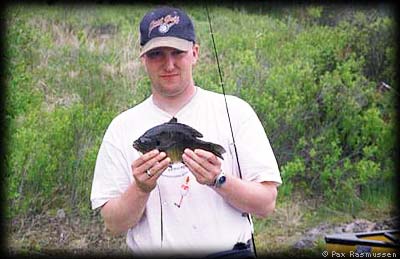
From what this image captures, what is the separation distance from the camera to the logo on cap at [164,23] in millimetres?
2406

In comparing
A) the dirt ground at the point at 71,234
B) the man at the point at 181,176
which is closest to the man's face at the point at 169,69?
the man at the point at 181,176

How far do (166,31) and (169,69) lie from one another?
0.54 feet

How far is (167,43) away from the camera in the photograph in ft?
7.76

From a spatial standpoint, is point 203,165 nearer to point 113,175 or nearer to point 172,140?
point 172,140

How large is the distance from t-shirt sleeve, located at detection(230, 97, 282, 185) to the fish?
0.32 ft

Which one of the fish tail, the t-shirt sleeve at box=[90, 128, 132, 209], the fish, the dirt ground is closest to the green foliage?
the dirt ground

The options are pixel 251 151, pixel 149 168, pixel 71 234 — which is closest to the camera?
pixel 149 168

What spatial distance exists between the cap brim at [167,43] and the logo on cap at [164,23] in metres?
0.04

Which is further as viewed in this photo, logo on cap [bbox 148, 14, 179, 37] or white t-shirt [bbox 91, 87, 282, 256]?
logo on cap [bbox 148, 14, 179, 37]

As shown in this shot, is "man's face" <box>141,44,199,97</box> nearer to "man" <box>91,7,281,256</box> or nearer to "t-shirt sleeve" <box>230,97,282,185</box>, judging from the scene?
"man" <box>91,7,281,256</box>

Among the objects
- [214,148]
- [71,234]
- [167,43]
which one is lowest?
[71,234]

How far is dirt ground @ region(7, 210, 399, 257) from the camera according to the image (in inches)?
179

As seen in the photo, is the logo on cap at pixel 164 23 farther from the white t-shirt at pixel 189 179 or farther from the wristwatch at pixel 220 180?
the wristwatch at pixel 220 180

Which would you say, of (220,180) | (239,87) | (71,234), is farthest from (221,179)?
(239,87)
